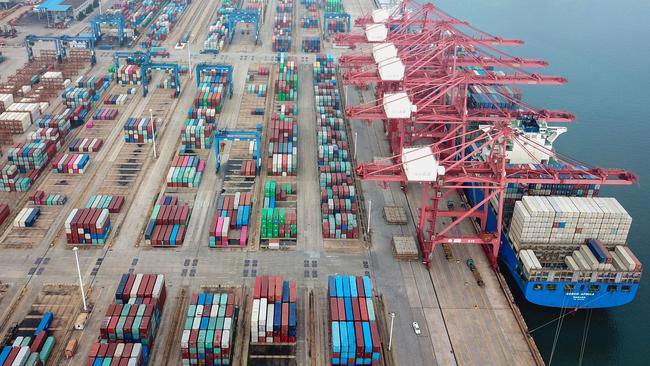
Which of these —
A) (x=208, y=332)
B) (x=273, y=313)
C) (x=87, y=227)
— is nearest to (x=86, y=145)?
(x=87, y=227)

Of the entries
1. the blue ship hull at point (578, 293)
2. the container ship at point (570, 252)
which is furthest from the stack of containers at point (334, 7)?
the blue ship hull at point (578, 293)

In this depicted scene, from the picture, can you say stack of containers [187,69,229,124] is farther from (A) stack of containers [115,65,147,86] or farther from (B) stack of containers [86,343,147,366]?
(B) stack of containers [86,343,147,366]

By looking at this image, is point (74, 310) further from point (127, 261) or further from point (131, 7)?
point (131, 7)

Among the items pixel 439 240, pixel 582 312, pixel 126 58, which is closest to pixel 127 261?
pixel 439 240

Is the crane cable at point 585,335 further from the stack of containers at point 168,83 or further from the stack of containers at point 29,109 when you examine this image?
the stack of containers at point 29,109

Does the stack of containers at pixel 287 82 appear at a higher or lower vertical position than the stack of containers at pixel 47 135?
higher

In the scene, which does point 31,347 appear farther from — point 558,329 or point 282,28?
point 282,28
